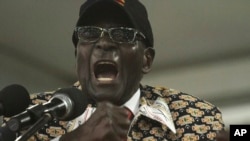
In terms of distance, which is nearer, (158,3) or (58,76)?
(158,3)

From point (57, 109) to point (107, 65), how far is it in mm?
365

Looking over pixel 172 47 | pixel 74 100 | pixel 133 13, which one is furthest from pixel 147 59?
pixel 172 47

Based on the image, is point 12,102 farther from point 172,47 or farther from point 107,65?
point 172,47

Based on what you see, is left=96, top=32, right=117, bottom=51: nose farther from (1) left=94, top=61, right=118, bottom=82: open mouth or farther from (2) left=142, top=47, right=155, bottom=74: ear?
(2) left=142, top=47, right=155, bottom=74: ear

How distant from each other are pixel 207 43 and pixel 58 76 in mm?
1076

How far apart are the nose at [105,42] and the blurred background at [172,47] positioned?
42.8 inches

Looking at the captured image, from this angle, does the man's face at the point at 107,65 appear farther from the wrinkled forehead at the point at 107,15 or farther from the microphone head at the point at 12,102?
the microphone head at the point at 12,102

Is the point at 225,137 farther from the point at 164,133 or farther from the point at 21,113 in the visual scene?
the point at 21,113

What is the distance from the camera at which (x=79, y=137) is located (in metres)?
0.83

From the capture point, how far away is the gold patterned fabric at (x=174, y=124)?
1160 millimetres

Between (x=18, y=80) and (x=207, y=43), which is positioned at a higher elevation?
(x=207, y=43)

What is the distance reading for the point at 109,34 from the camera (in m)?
1.06

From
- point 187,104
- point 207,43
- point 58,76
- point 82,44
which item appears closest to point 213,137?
point 187,104

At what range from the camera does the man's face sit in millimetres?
1058
